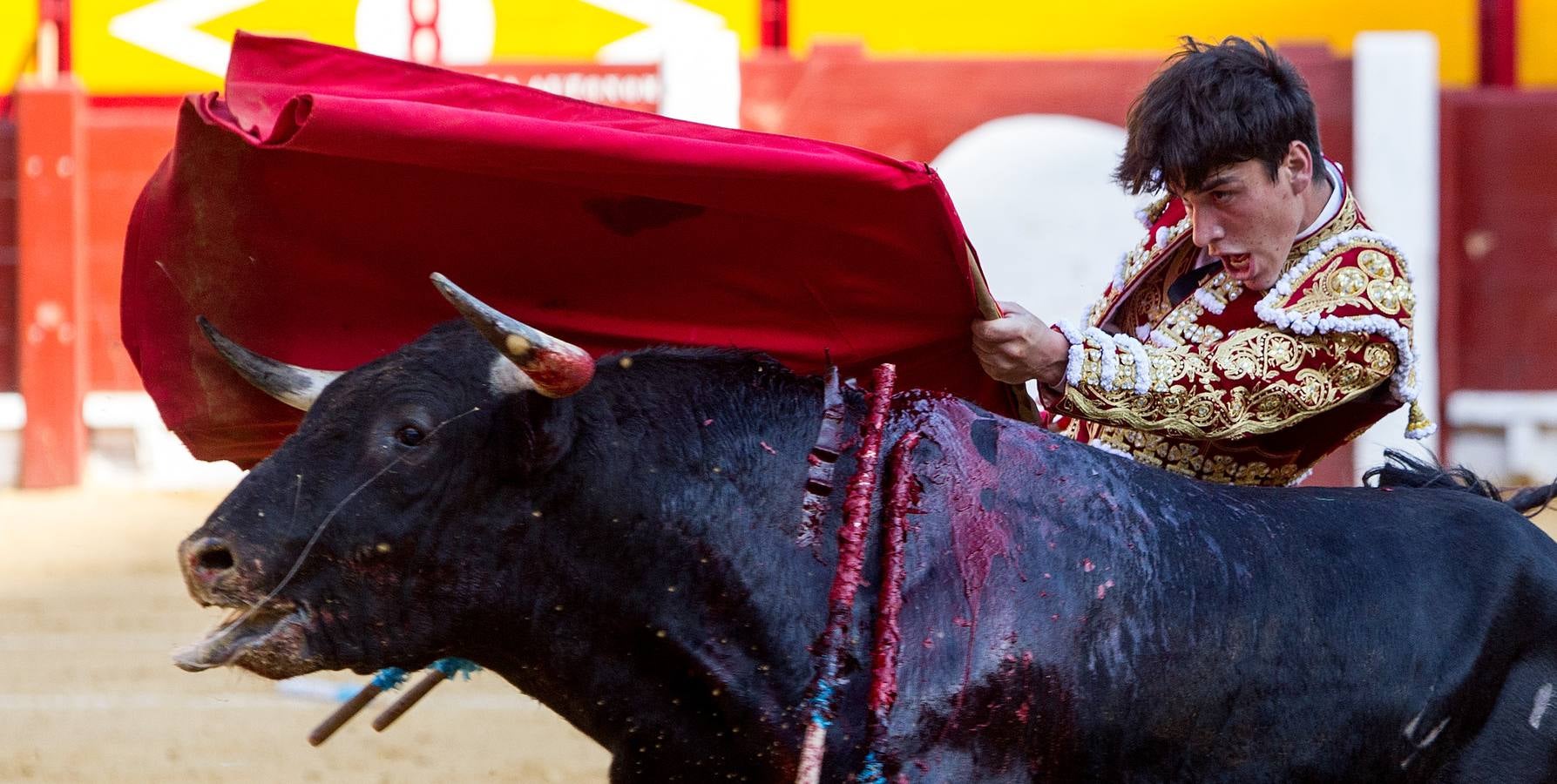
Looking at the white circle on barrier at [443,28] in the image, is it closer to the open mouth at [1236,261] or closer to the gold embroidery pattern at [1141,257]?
the gold embroidery pattern at [1141,257]

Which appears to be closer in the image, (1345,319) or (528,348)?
(528,348)

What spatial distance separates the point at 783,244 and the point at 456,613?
0.61 m

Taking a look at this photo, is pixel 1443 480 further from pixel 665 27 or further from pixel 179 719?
pixel 665 27

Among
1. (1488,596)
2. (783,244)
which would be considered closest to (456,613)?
(783,244)

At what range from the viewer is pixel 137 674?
5.22m

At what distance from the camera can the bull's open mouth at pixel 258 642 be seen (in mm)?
1920

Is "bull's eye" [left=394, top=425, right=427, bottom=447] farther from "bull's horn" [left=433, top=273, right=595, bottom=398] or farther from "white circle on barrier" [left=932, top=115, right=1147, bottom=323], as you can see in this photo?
"white circle on barrier" [left=932, top=115, right=1147, bottom=323]

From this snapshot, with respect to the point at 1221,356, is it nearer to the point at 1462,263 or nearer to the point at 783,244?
the point at 783,244

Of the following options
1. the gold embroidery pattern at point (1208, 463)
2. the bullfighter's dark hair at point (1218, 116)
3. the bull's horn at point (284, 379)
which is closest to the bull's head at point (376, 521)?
the bull's horn at point (284, 379)

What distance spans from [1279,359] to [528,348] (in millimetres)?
952

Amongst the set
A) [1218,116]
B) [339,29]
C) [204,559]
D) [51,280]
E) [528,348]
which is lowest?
[51,280]

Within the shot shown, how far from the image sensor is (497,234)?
2.23 metres

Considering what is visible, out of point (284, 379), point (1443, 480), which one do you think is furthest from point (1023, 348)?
point (284, 379)

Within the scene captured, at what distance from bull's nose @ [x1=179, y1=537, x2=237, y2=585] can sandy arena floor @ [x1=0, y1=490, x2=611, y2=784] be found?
77.1 inches
